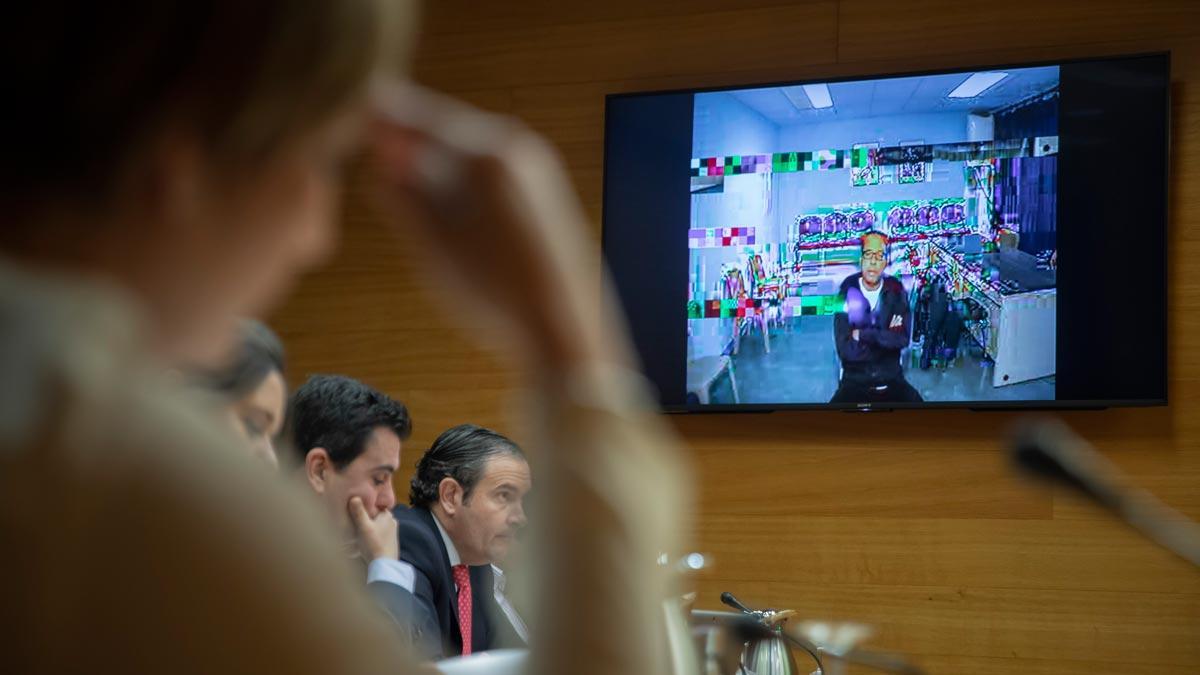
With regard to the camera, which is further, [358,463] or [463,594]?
[463,594]

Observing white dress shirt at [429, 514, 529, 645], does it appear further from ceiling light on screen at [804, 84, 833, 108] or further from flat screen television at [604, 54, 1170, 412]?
ceiling light on screen at [804, 84, 833, 108]

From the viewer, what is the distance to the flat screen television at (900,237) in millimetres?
4617

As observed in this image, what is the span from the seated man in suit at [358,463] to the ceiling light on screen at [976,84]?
2.35 m

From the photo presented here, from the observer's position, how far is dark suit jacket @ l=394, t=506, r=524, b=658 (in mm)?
3602

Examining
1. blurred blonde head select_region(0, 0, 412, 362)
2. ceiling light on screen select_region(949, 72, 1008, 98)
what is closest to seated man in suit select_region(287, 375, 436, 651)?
ceiling light on screen select_region(949, 72, 1008, 98)

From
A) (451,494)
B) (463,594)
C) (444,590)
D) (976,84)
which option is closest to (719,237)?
(976,84)

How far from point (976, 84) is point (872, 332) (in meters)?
0.88

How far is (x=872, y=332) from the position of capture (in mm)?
4832

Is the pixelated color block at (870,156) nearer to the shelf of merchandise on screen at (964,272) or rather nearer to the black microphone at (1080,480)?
the shelf of merchandise on screen at (964,272)

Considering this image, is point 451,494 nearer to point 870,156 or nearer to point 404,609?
point 404,609

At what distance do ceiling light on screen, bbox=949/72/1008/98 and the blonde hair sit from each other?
181 inches

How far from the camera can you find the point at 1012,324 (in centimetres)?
468

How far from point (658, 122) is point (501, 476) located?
62.4 inches

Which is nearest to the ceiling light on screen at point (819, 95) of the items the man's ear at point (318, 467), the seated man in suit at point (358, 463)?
the seated man in suit at point (358, 463)
